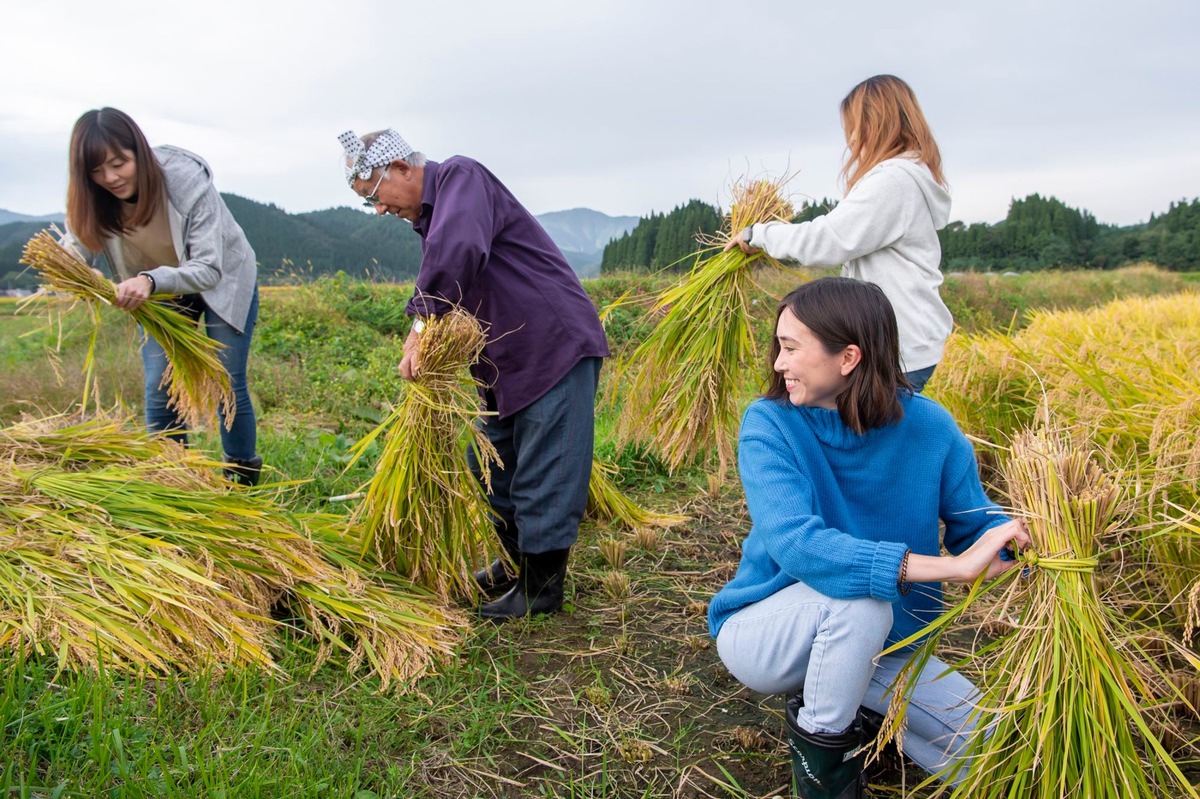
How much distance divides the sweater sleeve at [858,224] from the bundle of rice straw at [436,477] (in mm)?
994

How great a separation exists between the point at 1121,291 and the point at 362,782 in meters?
20.9

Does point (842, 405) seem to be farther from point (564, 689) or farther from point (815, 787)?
point (564, 689)

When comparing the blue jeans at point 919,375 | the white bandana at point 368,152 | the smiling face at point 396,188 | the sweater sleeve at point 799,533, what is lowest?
the sweater sleeve at point 799,533

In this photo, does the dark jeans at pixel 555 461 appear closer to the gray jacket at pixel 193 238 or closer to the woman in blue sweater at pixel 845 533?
the woman in blue sweater at pixel 845 533

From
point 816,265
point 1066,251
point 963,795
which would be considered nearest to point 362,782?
point 963,795

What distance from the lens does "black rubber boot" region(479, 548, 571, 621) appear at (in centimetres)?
258

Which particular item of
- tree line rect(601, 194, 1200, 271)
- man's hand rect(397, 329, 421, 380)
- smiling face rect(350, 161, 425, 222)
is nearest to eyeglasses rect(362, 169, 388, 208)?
smiling face rect(350, 161, 425, 222)

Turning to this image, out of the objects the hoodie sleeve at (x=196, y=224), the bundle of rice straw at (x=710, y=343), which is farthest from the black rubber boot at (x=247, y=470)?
the bundle of rice straw at (x=710, y=343)

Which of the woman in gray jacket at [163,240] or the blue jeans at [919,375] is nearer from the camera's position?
the blue jeans at [919,375]

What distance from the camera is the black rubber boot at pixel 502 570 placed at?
2779 mm

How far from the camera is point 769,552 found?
1664 millimetres

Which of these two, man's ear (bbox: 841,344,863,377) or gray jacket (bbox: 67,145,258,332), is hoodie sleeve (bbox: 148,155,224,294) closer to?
gray jacket (bbox: 67,145,258,332)

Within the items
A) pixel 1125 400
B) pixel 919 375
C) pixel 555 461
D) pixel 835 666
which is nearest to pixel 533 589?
pixel 555 461

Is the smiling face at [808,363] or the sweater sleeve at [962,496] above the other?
the smiling face at [808,363]
